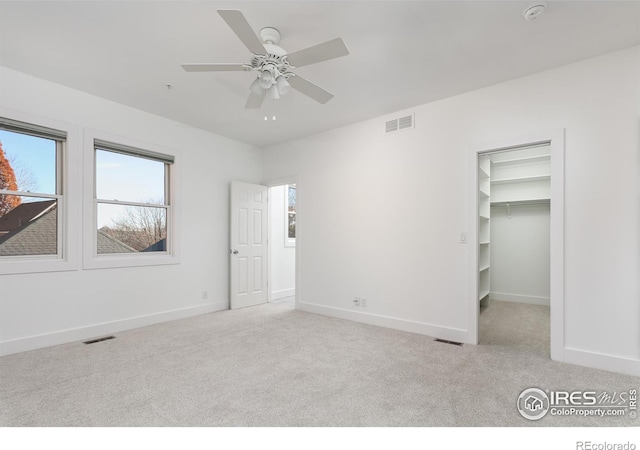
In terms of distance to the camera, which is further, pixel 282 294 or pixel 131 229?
pixel 282 294

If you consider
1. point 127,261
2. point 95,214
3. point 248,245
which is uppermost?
point 95,214

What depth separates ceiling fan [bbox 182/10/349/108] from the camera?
195 cm

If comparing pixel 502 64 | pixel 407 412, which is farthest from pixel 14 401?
pixel 502 64

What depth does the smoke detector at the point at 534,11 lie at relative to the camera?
2153 mm

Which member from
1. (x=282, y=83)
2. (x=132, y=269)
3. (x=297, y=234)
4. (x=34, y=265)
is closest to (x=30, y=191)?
(x=34, y=265)

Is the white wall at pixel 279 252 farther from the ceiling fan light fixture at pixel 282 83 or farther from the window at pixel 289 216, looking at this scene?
the ceiling fan light fixture at pixel 282 83

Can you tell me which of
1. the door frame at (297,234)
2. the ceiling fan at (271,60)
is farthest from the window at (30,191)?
the door frame at (297,234)

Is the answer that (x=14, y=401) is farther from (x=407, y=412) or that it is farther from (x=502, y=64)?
(x=502, y=64)

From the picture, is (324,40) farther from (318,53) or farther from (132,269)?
(132,269)

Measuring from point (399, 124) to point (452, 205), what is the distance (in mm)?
1238

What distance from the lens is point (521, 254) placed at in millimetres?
5410

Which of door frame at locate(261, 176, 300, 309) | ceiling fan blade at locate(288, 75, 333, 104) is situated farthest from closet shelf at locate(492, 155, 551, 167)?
ceiling fan blade at locate(288, 75, 333, 104)

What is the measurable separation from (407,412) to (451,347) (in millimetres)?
1475

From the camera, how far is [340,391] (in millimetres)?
2307
